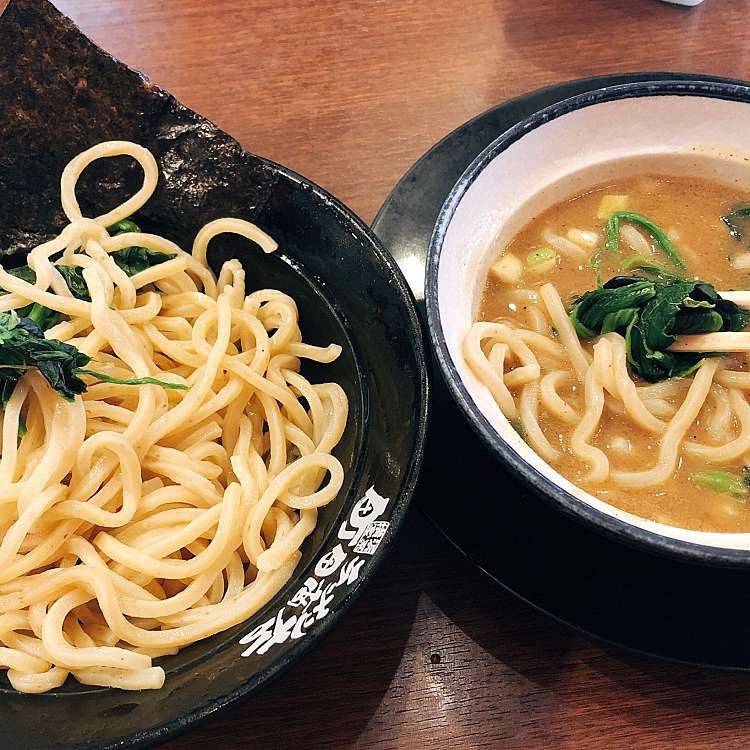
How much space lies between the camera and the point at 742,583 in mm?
1307

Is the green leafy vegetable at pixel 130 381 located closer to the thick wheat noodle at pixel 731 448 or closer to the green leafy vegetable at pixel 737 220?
the thick wheat noodle at pixel 731 448

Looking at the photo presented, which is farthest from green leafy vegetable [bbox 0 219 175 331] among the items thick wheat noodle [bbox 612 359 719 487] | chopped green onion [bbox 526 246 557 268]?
thick wheat noodle [bbox 612 359 719 487]

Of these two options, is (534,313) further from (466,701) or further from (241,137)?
(241,137)

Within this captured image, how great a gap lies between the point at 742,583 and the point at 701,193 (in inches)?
35.1

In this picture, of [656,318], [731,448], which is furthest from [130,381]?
[731,448]

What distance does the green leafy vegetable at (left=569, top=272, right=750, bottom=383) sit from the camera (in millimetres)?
1419

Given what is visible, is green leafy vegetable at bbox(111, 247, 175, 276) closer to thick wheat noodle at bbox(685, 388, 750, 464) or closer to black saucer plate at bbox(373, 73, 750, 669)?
black saucer plate at bbox(373, 73, 750, 669)

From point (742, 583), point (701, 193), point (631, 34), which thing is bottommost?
point (742, 583)

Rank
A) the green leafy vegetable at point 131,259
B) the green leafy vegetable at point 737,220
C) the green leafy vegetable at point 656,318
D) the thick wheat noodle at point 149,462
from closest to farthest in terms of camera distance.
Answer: the thick wheat noodle at point 149,462
the green leafy vegetable at point 656,318
the green leafy vegetable at point 131,259
the green leafy vegetable at point 737,220

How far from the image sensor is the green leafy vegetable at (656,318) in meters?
1.42

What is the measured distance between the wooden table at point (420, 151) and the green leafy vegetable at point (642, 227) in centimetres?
65

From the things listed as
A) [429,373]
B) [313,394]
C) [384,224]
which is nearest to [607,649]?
[429,373]

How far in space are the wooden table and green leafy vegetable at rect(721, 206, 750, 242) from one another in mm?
845

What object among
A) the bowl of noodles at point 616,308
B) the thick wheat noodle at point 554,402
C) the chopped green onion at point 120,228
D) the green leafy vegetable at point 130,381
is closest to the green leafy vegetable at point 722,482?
the bowl of noodles at point 616,308
